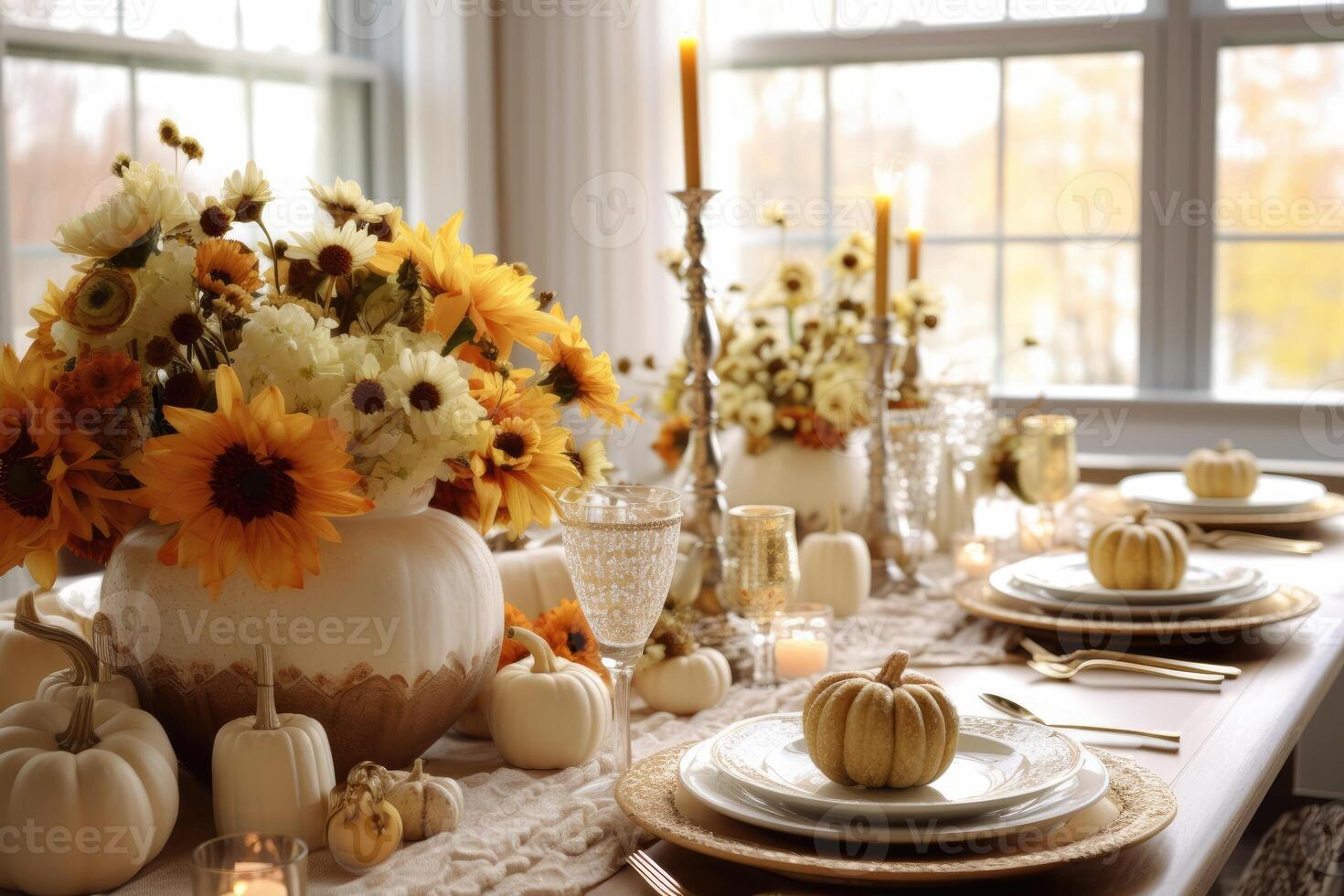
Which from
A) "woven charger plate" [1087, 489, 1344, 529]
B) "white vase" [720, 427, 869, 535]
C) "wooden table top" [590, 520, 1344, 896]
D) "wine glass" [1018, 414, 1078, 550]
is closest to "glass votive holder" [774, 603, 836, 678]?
"wooden table top" [590, 520, 1344, 896]

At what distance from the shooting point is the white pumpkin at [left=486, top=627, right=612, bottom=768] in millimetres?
982

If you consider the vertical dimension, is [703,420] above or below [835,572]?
above

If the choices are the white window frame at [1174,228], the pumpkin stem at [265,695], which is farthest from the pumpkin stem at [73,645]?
the white window frame at [1174,228]

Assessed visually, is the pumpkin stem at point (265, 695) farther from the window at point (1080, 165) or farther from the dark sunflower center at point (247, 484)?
the window at point (1080, 165)

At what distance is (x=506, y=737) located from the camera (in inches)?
39.0

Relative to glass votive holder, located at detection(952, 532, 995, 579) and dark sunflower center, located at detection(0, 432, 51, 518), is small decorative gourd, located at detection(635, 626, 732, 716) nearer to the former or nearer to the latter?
dark sunflower center, located at detection(0, 432, 51, 518)

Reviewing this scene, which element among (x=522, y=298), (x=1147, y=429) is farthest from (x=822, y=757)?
(x=1147, y=429)

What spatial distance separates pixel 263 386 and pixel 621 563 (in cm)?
25

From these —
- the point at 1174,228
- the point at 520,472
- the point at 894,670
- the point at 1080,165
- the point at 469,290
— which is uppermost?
the point at 1080,165

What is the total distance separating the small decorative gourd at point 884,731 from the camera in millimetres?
839

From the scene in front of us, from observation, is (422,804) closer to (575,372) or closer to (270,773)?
(270,773)

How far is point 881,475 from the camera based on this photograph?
5.57 ft

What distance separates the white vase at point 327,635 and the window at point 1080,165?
279cm

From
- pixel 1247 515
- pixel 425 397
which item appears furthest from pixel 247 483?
pixel 1247 515
